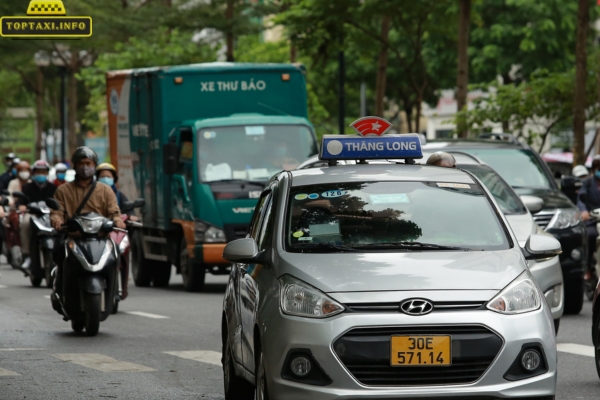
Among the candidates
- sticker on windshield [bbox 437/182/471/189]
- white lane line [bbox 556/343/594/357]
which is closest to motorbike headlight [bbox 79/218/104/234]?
white lane line [bbox 556/343/594/357]

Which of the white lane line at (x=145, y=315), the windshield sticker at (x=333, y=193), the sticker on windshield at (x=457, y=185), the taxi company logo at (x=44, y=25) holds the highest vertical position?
the taxi company logo at (x=44, y=25)

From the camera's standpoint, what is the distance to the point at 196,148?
1884 centimetres

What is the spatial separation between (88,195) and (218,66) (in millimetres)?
7047

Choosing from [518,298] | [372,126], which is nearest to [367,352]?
[518,298]

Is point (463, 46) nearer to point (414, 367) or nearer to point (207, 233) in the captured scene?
point (207, 233)

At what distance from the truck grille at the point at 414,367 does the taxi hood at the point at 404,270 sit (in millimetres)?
235

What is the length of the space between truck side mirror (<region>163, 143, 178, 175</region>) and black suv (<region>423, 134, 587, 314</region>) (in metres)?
3.95

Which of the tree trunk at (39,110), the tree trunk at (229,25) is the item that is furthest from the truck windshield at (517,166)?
the tree trunk at (39,110)

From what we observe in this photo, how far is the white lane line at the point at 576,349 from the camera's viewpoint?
11250mm

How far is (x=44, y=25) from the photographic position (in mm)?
13734

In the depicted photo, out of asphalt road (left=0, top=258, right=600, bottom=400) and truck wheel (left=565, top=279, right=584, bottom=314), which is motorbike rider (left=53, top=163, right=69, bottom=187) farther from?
truck wheel (left=565, top=279, right=584, bottom=314)

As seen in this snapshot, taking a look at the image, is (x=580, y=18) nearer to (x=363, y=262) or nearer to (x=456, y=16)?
(x=456, y=16)

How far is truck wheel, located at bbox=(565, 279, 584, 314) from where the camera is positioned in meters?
14.8

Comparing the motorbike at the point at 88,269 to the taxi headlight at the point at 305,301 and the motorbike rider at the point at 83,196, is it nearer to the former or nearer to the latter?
the motorbike rider at the point at 83,196
